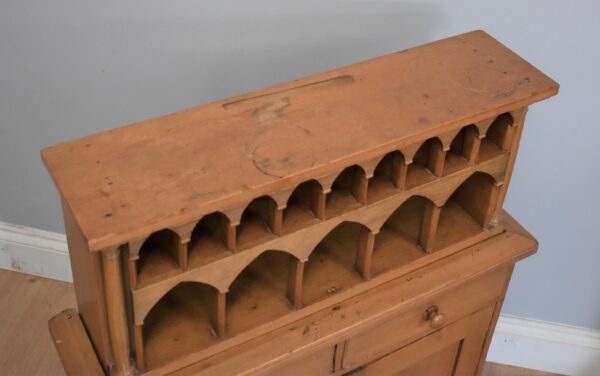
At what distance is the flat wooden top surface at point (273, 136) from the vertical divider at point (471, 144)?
69mm

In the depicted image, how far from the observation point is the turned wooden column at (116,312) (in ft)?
4.03

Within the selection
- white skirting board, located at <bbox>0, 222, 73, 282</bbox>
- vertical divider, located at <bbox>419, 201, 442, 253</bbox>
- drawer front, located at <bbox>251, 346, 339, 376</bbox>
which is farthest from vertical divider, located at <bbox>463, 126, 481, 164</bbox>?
white skirting board, located at <bbox>0, 222, 73, 282</bbox>

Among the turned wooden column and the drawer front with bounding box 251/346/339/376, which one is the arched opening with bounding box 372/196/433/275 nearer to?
the drawer front with bounding box 251/346/339/376

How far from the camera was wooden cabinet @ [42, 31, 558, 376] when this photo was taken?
128 cm

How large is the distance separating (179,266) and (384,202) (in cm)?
38

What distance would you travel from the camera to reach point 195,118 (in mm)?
1404

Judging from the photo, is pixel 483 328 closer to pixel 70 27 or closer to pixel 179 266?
pixel 179 266

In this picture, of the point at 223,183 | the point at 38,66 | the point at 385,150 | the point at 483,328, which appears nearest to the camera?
the point at 223,183

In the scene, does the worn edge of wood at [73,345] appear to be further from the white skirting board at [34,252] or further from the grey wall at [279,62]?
the white skirting board at [34,252]

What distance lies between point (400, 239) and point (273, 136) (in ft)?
1.33

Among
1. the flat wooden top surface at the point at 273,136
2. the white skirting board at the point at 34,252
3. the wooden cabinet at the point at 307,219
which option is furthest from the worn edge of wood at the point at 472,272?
the white skirting board at the point at 34,252

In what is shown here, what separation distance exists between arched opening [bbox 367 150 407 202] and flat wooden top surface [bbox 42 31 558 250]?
0.08 meters

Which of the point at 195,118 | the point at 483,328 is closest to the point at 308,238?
the point at 195,118

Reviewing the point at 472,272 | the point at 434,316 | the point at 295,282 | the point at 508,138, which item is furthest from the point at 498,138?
the point at 295,282
